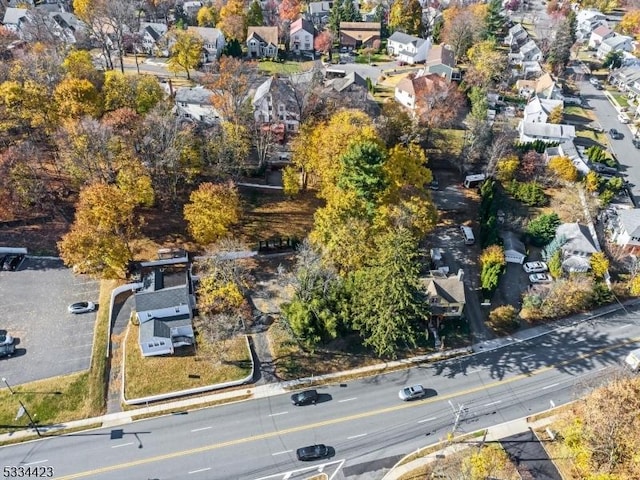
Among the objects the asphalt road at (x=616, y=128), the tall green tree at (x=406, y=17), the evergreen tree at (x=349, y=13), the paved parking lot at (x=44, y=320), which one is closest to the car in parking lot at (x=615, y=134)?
the asphalt road at (x=616, y=128)

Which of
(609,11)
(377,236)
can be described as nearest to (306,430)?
(377,236)

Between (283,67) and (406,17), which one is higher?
(406,17)

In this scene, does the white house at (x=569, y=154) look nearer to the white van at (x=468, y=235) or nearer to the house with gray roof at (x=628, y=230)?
the house with gray roof at (x=628, y=230)

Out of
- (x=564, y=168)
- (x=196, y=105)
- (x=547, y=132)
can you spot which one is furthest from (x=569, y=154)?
(x=196, y=105)

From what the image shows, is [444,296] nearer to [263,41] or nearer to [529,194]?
[529,194]

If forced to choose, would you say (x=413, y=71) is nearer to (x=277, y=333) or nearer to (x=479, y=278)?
(x=479, y=278)
